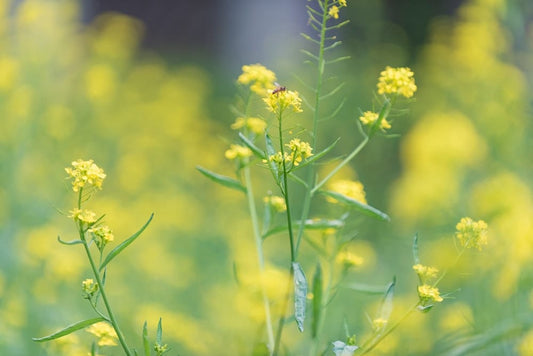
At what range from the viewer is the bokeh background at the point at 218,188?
2439mm

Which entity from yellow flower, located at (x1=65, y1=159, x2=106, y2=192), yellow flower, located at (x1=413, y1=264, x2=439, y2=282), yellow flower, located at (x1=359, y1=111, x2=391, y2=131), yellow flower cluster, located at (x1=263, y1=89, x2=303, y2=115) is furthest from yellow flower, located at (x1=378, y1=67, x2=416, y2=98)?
yellow flower, located at (x1=65, y1=159, x2=106, y2=192)

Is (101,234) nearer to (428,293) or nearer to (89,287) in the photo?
(89,287)

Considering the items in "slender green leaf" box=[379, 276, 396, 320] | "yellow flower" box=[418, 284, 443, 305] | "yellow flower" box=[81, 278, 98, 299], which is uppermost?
"yellow flower" box=[81, 278, 98, 299]

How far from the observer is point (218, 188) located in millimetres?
4938

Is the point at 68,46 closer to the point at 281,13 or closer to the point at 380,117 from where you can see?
the point at 281,13

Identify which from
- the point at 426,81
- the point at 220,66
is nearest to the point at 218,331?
the point at 426,81

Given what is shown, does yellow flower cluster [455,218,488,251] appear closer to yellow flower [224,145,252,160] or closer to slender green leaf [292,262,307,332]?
slender green leaf [292,262,307,332]

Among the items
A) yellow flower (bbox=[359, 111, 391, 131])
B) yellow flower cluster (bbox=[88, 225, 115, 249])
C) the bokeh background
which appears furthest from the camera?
the bokeh background

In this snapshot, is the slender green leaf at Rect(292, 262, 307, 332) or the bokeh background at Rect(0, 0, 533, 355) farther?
the bokeh background at Rect(0, 0, 533, 355)

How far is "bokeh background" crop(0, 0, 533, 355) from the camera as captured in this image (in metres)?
2.44

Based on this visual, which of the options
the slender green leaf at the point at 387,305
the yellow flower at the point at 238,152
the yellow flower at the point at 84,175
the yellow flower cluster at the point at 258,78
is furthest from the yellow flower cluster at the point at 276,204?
the yellow flower at the point at 84,175

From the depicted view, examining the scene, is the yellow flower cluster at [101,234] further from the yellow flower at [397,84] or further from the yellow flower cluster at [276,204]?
the yellow flower at [397,84]

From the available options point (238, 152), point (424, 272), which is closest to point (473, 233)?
point (424, 272)

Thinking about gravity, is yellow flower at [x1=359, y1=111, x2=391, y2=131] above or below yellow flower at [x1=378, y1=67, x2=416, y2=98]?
below
